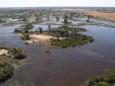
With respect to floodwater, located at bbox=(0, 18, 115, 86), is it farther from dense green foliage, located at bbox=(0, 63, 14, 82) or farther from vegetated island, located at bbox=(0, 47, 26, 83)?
vegetated island, located at bbox=(0, 47, 26, 83)

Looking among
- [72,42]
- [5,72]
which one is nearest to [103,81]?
[5,72]

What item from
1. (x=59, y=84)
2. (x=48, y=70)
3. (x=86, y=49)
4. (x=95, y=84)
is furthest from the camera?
(x=86, y=49)

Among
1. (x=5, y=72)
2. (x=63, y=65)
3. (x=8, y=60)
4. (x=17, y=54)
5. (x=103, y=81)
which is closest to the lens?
(x=103, y=81)

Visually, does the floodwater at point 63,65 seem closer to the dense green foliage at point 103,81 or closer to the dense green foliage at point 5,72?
the dense green foliage at point 5,72

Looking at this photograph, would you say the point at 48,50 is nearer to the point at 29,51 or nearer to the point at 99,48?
the point at 29,51

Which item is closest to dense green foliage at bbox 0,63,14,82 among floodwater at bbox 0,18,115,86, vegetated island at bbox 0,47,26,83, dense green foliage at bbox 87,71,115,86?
vegetated island at bbox 0,47,26,83

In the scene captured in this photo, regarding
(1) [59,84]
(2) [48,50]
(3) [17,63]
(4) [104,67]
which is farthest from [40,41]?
(1) [59,84]

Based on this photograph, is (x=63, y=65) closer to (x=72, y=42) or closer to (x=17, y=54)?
(x=17, y=54)
